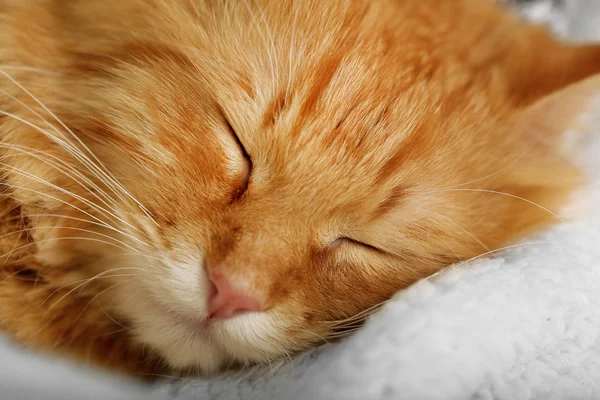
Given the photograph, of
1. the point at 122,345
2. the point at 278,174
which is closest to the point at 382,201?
the point at 278,174

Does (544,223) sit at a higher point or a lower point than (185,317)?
lower

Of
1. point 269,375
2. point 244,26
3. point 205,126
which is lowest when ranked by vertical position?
point 269,375

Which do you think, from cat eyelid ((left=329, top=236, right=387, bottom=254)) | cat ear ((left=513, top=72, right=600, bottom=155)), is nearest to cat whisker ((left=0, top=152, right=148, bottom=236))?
cat eyelid ((left=329, top=236, right=387, bottom=254))

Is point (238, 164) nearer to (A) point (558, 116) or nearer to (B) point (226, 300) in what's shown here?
(B) point (226, 300)

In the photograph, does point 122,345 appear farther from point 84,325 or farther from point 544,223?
point 544,223

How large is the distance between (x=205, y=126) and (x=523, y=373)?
2.26 ft

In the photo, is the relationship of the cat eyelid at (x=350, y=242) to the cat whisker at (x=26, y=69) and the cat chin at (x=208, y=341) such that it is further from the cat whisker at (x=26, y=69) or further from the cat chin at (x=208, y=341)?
the cat whisker at (x=26, y=69)

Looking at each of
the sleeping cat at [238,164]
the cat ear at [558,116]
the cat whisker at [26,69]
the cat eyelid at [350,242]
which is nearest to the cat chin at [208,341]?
the sleeping cat at [238,164]

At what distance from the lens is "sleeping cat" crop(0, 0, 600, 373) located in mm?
1021

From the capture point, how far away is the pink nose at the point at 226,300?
95cm

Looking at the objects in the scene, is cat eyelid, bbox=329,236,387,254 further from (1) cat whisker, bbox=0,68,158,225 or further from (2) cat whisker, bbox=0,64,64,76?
(2) cat whisker, bbox=0,64,64,76

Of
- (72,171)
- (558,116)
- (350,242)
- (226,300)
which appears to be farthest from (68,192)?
(558,116)

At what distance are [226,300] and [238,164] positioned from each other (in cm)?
26

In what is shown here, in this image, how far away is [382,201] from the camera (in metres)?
1.09
